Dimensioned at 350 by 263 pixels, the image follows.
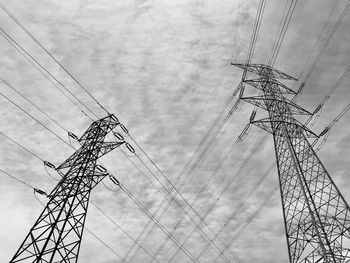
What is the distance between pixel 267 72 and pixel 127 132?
11.6 meters

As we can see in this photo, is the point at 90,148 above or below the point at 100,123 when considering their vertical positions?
below

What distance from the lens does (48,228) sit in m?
11.9

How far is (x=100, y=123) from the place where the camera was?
56.1 feet

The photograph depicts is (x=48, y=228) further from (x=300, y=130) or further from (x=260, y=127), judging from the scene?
(x=300, y=130)

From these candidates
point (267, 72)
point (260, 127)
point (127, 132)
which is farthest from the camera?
point (267, 72)

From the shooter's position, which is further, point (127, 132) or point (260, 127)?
point (127, 132)

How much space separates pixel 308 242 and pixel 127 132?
1233 cm

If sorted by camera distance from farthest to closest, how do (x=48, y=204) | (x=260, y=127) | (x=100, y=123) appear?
(x=260, y=127)
(x=100, y=123)
(x=48, y=204)

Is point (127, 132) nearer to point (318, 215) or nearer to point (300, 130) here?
point (300, 130)

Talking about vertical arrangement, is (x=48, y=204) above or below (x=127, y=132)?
below

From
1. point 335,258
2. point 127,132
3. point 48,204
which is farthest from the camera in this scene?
point 127,132

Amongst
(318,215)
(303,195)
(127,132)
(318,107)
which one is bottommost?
(318,215)

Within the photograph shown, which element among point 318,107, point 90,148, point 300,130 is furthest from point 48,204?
point 318,107

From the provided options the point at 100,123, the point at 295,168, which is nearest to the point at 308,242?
the point at 295,168
